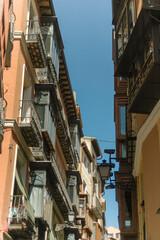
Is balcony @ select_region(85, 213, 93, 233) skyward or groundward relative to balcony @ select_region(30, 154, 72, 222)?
skyward

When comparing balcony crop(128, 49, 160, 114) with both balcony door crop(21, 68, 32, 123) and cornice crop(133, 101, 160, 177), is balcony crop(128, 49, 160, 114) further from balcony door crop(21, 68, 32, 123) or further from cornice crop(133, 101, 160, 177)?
balcony door crop(21, 68, 32, 123)

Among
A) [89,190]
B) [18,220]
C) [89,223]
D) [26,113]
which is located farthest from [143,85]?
[89,190]

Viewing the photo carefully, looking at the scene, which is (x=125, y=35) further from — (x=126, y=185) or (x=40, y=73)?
(x=126, y=185)

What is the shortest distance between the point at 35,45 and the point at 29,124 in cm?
373

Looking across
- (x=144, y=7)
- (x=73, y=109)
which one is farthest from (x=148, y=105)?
(x=73, y=109)

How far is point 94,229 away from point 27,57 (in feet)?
105

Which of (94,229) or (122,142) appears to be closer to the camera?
(122,142)

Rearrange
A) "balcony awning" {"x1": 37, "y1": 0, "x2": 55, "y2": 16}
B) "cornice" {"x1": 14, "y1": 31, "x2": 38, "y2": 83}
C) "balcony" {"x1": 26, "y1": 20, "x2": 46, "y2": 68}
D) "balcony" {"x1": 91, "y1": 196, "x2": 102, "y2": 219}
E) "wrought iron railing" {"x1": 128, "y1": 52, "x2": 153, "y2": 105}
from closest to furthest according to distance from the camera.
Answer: "wrought iron railing" {"x1": 128, "y1": 52, "x2": 153, "y2": 105}, "cornice" {"x1": 14, "y1": 31, "x2": 38, "y2": 83}, "balcony" {"x1": 26, "y1": 20, "x2": 46, "y2": 68}, "balcony awning" {"x1": 37, "y1": 0, "x2": 55, "y2": 16}, "balcony" {"x1": 91, "y1": 196, "x2": 102, "y2": 219}

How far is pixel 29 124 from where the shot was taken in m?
14.9

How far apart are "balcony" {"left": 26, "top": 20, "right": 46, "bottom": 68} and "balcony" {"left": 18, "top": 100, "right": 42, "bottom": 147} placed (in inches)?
90.4

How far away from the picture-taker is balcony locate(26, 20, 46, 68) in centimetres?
1684

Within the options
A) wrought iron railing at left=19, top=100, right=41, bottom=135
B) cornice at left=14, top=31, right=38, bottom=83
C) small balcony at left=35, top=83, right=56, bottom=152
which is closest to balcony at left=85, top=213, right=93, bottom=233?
small balcony at left=35, top=83, right=56, bottom=152

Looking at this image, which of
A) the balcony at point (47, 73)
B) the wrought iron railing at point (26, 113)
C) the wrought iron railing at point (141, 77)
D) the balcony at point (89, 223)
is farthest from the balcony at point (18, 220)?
the balcony at point (89, 223)

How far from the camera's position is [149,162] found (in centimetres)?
1617
